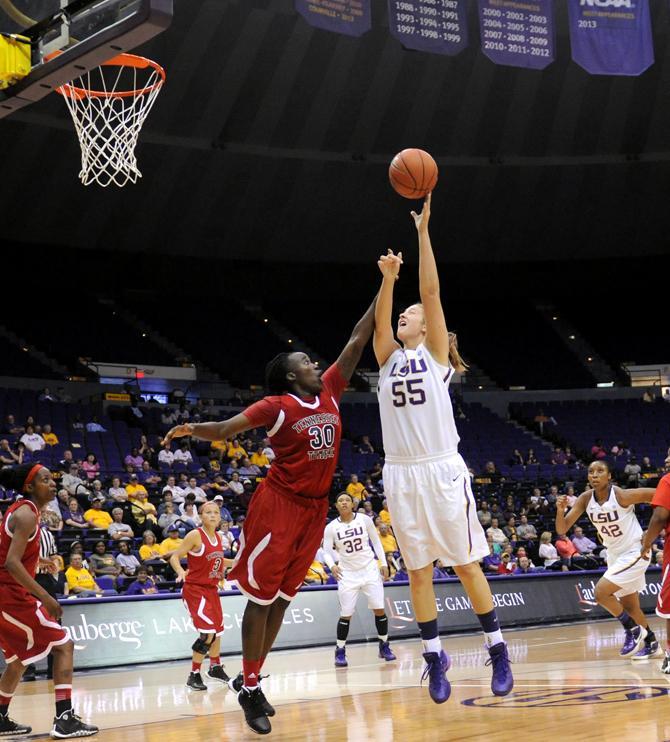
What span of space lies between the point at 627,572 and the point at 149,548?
24.1 ft

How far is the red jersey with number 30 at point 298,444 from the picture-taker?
6164 mm

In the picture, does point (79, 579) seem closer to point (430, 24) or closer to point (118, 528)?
point (118, 528)

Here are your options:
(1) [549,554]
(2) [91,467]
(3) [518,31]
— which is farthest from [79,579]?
(3) [518,31]

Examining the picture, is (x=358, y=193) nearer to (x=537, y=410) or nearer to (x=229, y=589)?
(x=537, y=410)

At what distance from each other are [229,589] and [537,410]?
18564 mm

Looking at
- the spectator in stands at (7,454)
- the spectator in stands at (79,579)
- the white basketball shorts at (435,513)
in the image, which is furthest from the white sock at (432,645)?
the spectator in stands at (7,454)

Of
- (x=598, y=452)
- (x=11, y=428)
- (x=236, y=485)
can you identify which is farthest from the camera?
(x=598, y=452)

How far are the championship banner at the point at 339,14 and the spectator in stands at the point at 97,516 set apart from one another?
8.29m

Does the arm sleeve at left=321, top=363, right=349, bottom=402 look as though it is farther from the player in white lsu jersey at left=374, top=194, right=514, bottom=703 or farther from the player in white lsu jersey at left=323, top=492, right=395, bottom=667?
the player in white lsu jersey at left=323, top=492, right=395, bottom=667

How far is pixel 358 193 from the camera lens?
27656mm

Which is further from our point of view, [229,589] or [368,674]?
[229,589]

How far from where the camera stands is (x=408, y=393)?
636 centimetres

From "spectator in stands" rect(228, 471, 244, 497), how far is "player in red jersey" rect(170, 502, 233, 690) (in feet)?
30.6

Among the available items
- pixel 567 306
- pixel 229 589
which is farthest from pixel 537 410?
pixel 229 589
